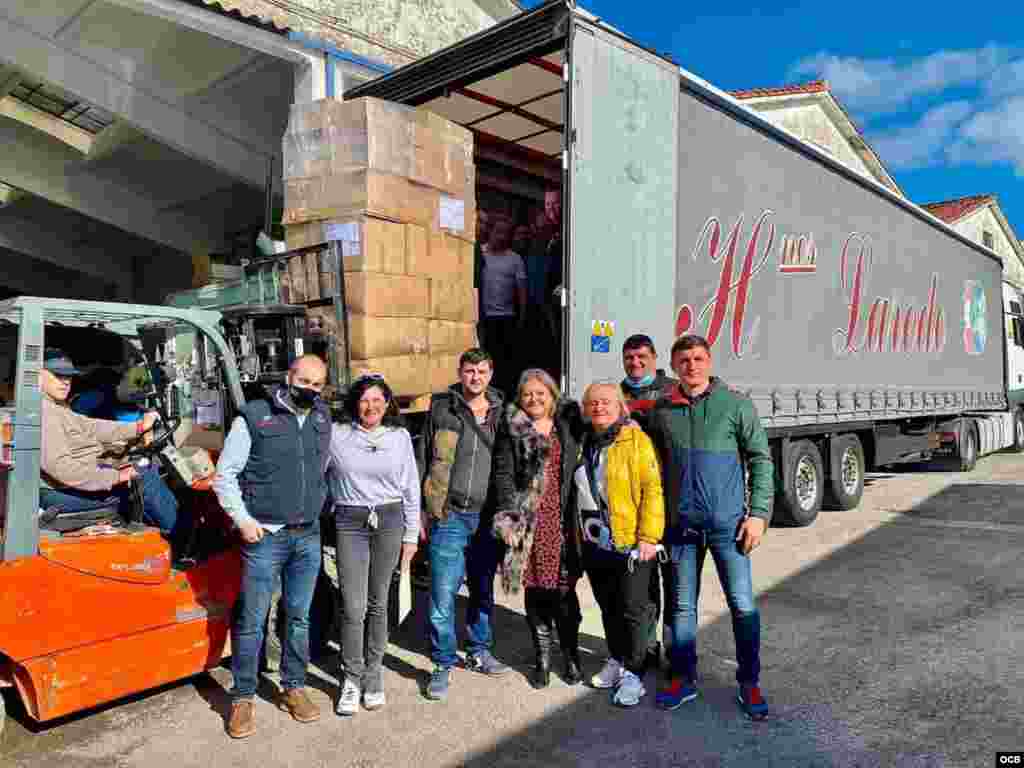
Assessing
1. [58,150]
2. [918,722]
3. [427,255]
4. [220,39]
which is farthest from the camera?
[58,150]

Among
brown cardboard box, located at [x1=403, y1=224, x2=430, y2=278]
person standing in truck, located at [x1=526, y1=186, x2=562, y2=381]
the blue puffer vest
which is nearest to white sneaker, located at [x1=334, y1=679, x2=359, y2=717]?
the blue puffer vest

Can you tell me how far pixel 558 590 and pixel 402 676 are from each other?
101 centimetres

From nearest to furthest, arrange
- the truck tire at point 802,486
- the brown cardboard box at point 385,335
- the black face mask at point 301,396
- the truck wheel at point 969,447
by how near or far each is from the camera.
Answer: the black face mask at point 301,396, the brown cardboard box at point 385,335, the truck tire at point 802,486, the truck wheel at point 969,447

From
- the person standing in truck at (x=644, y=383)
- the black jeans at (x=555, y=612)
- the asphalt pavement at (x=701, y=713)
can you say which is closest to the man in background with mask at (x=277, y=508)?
the asphalt pavement at (x=701, y=713)

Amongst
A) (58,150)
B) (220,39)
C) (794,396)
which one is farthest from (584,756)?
(58,150)

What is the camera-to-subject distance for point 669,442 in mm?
3531

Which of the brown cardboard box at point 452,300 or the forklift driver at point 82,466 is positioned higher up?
the brown cardboard box at point 452,300

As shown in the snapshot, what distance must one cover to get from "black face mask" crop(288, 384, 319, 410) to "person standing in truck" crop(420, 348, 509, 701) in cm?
66

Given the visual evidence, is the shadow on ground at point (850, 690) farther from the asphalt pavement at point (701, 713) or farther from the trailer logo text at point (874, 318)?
the trailer logo text at point (874, 318)

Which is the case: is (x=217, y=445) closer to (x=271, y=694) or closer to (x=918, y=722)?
(x=271, y=694)

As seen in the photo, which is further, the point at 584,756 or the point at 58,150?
the point at 58,150

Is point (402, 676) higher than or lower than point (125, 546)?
lower

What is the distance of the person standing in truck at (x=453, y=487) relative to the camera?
3758 mm

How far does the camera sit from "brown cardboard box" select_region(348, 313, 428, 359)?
4344 mm
